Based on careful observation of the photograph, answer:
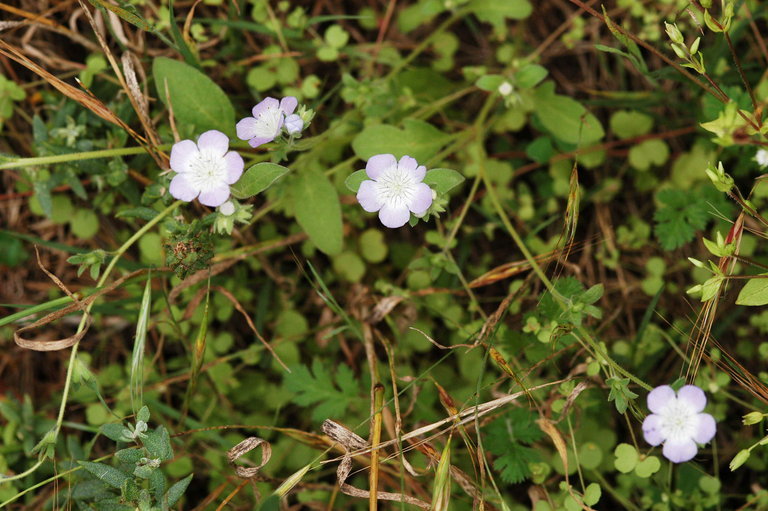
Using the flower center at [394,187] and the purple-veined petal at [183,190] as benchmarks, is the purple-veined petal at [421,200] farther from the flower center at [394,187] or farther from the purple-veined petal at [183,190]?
the purple-veined petal at [183,190]

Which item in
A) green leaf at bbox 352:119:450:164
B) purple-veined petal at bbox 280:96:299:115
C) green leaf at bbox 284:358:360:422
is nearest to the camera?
purple-veined petal at bbox 280:96:299:115

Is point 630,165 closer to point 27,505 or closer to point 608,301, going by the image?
point 608,301

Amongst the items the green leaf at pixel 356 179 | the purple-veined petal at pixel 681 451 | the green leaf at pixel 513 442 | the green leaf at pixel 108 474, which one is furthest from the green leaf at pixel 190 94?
the purple-veined petal at pixel 681 451

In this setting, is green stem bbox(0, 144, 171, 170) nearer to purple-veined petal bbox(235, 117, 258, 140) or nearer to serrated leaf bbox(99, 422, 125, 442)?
purple-veined petal bbox(235, 117, 258, 140)

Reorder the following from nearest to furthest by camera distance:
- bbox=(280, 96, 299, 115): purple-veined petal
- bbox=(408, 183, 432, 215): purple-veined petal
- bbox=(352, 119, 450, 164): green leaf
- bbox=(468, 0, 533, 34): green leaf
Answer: bbox=(408, 183, 432, 215): purple-veined petal → bbox=(280, 96, 299, 115): purple-veined petal → bbox=(352, 119, 450, 164): green leaf → bbox=(468, 0, 533, 34): green leaf

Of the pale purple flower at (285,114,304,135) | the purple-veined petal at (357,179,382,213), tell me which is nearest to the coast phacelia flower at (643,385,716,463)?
the purple-veined petal at (357,179,382,213)
